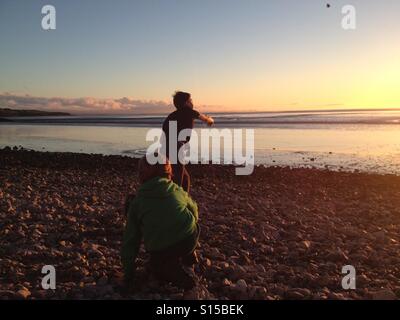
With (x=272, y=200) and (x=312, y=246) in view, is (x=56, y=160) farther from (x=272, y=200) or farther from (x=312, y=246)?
(x=312, y=246)

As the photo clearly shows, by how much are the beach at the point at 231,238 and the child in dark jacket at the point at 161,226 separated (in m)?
0.30

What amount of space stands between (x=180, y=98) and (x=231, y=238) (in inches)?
115

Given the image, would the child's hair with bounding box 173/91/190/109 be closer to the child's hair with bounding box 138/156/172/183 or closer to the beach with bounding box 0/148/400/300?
the child's hair with bounding box 138/156/172/183

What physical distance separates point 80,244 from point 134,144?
22.4 metres

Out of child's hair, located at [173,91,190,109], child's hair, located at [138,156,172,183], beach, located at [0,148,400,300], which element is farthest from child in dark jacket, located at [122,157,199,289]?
child's hair, located at [173,91,190,109]

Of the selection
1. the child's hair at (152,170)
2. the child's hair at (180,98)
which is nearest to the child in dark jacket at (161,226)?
the child's hair at (152,170)

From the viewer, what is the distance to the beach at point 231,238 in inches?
221

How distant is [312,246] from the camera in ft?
25.1

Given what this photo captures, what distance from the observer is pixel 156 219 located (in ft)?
16.9

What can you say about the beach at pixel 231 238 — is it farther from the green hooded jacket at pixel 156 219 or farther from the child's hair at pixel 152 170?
the child's hair at pixel 152 170

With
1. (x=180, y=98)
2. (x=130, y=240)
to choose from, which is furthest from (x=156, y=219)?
(x=180, y=98)

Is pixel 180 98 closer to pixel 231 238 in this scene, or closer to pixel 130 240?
pixel 231 238

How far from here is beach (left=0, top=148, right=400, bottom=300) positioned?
562 centimetres
